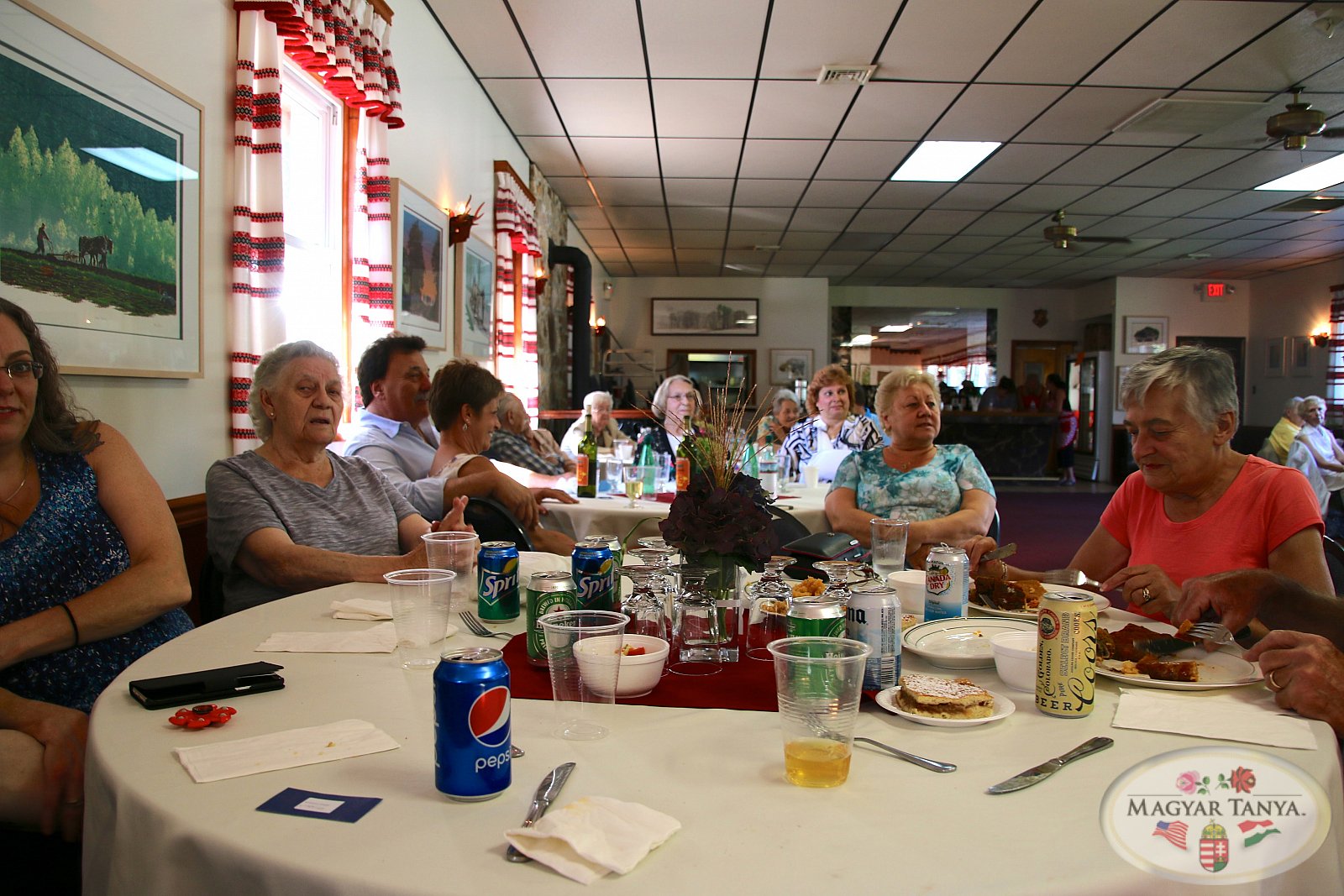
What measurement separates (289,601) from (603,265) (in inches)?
433

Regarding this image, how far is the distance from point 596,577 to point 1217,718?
884mm

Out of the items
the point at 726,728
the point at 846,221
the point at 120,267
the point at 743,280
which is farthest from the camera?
the point at 743,280

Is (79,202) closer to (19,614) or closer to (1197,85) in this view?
(19,614)

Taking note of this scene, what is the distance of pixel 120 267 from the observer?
217cm

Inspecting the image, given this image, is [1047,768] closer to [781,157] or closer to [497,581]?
[497,581]

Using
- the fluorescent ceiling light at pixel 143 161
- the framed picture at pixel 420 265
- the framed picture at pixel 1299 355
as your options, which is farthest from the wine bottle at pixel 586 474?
the framed picture at pixel 1299 355

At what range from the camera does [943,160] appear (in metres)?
6.77

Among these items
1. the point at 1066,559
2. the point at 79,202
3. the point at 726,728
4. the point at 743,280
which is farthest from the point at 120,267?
the point at 743,280

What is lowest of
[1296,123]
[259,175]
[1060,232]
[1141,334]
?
[259,175]

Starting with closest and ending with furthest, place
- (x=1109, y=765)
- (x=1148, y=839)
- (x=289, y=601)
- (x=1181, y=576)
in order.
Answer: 1. (x=1148, y=839)
2. (x=1109, y=765)
3. (x=289, y=601)
4. (x=1181, y=576)

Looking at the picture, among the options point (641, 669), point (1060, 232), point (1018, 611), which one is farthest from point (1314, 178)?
point (641, 669)

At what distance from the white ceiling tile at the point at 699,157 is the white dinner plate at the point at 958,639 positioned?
18.2 feet

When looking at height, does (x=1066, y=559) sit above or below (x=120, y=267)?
below

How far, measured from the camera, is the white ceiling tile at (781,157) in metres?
6.42
